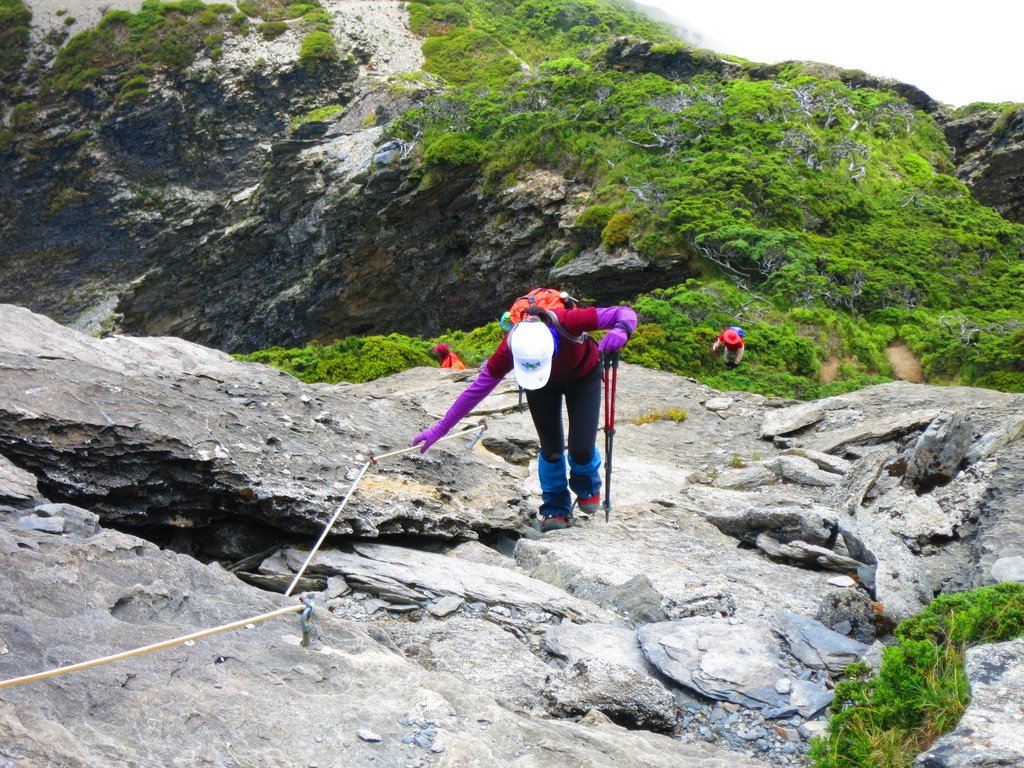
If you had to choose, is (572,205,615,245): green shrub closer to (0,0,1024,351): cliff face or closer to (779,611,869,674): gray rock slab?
(0,0,1024,351): cliff face

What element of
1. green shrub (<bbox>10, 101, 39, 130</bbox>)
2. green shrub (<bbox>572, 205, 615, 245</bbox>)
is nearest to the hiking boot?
green shrub (<bbox>572, 205, 615, 245</bbox>)

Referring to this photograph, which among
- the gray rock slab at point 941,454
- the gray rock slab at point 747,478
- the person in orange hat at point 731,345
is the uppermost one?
the gray rock slab at point 941,454

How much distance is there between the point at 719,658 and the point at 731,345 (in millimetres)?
12563

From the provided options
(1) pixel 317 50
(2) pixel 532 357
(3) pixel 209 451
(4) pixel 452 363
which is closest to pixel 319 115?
(1) pixel 317 50

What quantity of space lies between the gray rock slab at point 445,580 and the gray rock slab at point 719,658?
0.56 metres

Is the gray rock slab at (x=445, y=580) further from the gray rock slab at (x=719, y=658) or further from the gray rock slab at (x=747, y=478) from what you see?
the gray rock slab at (x=747, y=478)

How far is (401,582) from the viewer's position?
488 centimetres

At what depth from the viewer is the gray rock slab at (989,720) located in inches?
92.7

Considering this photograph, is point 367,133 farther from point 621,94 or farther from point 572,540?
point 572,540

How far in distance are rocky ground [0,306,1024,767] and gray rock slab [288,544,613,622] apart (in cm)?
2

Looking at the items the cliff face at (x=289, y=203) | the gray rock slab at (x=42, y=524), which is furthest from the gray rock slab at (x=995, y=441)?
the cliff face at (x=289, y=203)

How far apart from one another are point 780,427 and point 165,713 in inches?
395

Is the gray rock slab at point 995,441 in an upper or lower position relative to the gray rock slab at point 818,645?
upper

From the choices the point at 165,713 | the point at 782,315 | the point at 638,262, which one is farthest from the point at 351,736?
the point at 638,262
